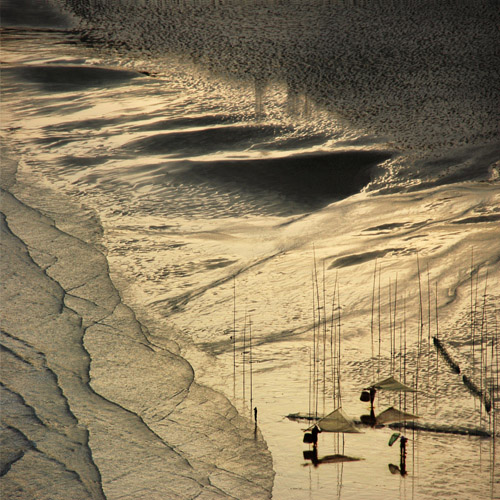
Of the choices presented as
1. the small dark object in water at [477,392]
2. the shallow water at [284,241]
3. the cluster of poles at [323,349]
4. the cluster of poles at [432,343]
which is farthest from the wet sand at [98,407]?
the small dark object in water at [477,392]

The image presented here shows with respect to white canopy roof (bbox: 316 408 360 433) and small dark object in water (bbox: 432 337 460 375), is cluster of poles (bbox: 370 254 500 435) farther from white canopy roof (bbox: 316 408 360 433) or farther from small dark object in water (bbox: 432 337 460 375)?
white canopy roof (bbox: 316 408 360 433)

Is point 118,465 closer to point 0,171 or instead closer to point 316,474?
point 316,474

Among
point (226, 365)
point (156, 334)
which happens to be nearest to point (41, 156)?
point (156, 334)

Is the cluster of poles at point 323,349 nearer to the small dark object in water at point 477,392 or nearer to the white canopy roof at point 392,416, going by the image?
the white canopy roof at point 392,416

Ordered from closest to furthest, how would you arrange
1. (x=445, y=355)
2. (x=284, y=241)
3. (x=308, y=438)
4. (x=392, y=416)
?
(x=308, y=438)
(x=392, y=416)
(x=445, y=355)
(x=284, y=241)

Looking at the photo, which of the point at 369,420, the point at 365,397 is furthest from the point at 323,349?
the point at 369,420

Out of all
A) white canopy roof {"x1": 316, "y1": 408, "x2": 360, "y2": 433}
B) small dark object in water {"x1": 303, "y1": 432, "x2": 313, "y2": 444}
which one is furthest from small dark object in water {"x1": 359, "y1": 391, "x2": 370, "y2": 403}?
small dark object in water {"x1": 303, "y1": 432, "x2": 313, "y2": 444}

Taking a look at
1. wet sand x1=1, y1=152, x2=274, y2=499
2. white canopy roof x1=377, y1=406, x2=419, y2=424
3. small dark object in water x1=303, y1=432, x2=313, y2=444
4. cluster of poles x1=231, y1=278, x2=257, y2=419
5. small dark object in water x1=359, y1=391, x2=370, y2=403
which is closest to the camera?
wet sand x1=1, y1=152, x2=274, y2=499

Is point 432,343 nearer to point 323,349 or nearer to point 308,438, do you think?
point 323,349
